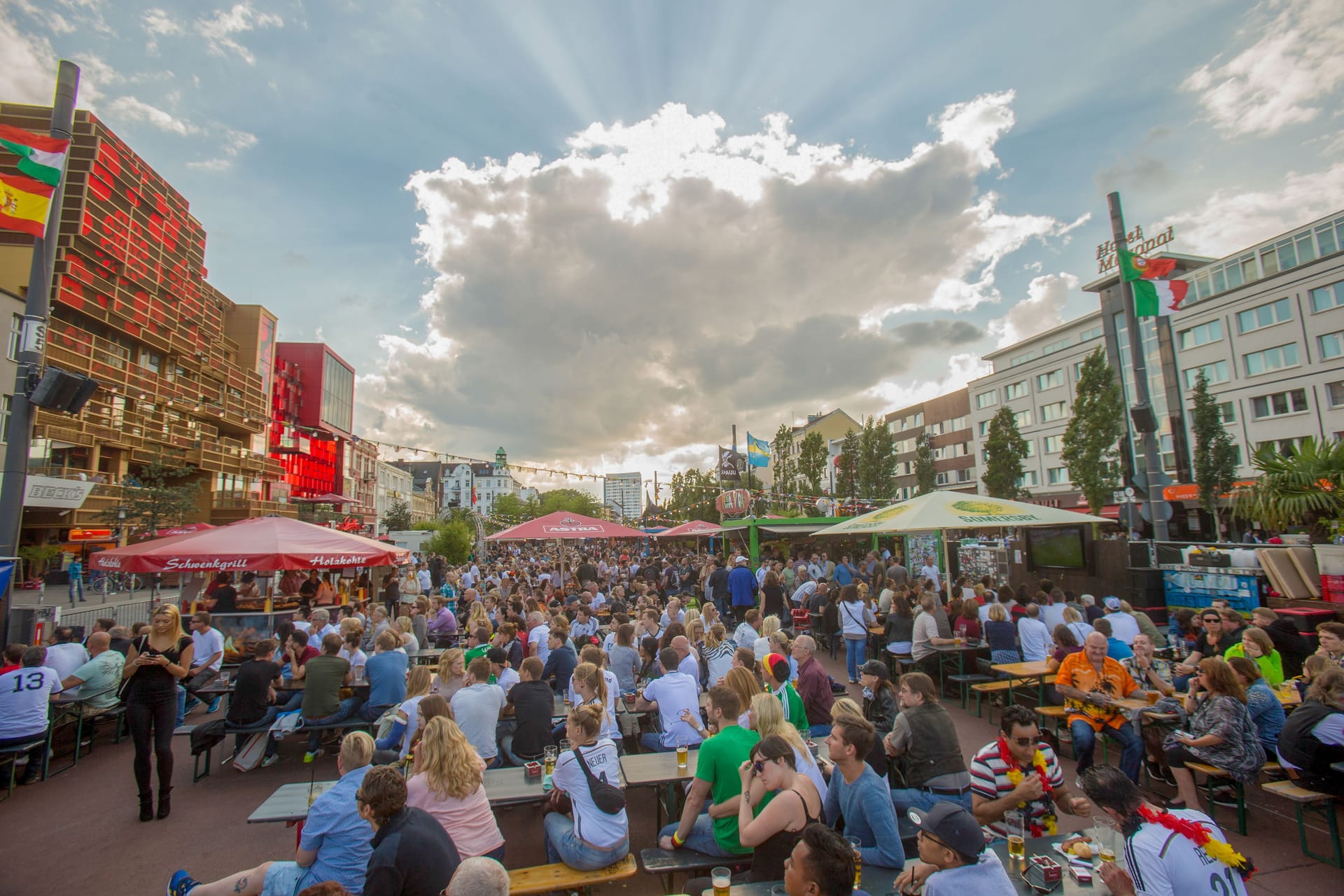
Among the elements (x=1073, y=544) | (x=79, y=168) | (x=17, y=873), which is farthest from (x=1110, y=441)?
(x=79, y=168)

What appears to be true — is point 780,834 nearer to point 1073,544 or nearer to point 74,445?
point 1073,544

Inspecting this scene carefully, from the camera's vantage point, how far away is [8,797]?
241 inches

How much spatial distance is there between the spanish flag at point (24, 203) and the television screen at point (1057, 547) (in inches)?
694

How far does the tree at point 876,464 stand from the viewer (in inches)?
1423

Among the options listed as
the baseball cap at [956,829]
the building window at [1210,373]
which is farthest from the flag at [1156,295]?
the building window at [1210,373]

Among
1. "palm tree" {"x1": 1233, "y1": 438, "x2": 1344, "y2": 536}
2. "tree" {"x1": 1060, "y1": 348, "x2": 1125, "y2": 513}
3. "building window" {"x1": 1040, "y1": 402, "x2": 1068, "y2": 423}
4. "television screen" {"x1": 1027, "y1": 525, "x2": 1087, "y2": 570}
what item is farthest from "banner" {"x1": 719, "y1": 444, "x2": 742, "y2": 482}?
"building window" {"x1": 1040, "y1": 402, "x2": 1068, "y2": 423}

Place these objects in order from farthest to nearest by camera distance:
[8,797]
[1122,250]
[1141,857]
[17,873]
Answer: [1122,250] → [8,797] → [17,873] → [1141,857]

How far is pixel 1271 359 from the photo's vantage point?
1192 inches

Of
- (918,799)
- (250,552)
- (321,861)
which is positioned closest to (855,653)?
(918,799)

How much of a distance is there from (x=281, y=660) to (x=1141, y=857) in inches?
362

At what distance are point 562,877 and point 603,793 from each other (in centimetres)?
54

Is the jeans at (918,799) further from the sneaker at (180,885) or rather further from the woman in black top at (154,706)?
the woman in black top at (154,706)

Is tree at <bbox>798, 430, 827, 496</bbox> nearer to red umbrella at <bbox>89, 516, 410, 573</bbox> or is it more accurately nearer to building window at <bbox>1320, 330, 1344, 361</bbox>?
building window at <bbox>1320, 330, 1344, 361</bbox>

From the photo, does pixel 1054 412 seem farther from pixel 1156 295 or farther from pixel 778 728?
pixel 778 728
